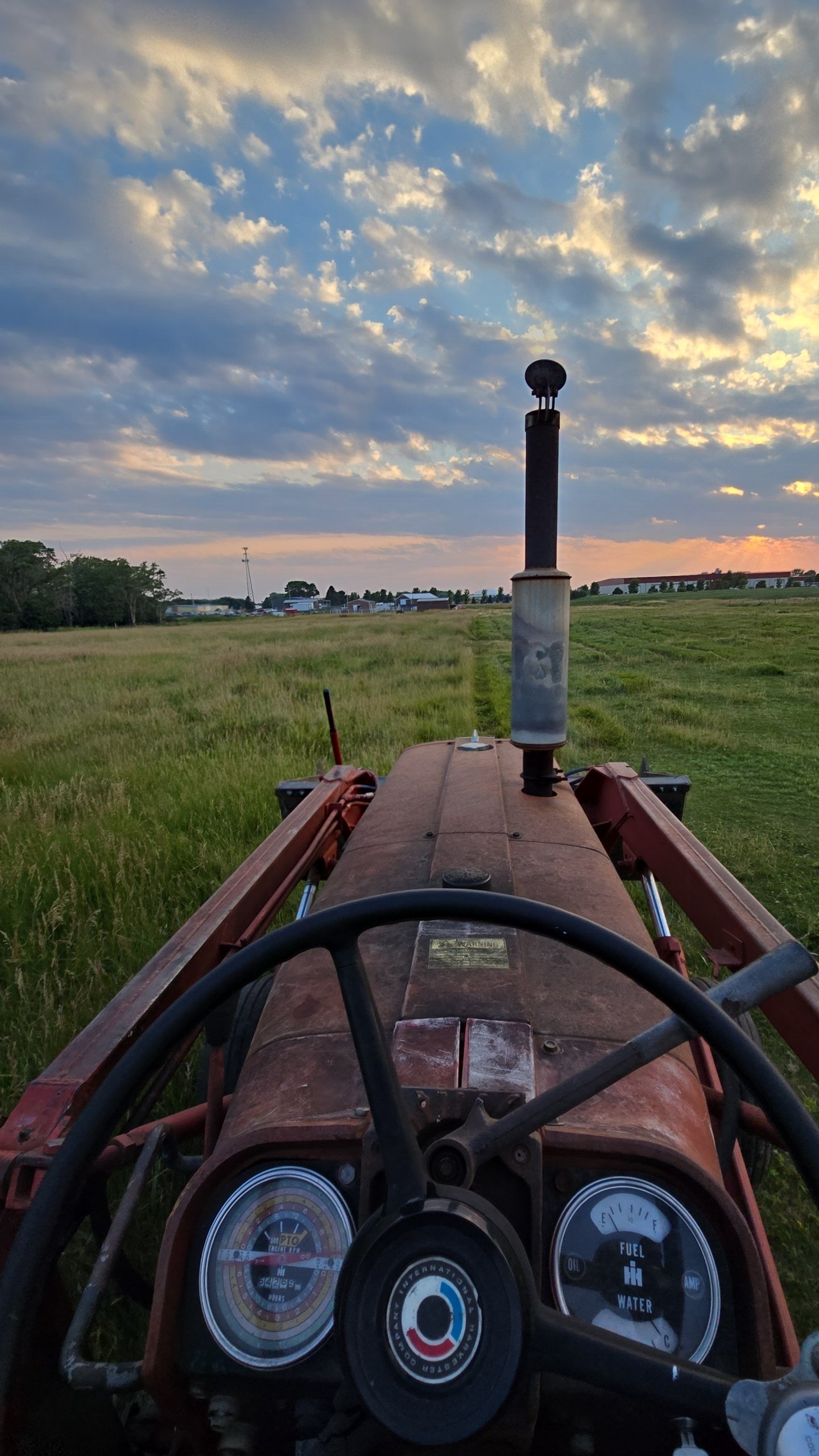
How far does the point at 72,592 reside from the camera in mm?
62312

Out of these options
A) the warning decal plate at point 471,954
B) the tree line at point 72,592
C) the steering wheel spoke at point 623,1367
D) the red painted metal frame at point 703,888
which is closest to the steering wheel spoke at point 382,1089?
the steering wheel spoke at point 623,1367

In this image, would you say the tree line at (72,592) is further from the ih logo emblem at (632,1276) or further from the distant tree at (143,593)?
the ih logo emblem at (632,1276)

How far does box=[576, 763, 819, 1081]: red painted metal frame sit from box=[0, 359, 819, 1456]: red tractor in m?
0.03

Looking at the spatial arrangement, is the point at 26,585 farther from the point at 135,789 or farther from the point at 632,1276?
the point at 632,1276

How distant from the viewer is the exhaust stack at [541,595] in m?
2.39

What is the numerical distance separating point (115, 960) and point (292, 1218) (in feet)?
7.58

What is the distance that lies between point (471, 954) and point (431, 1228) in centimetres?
69

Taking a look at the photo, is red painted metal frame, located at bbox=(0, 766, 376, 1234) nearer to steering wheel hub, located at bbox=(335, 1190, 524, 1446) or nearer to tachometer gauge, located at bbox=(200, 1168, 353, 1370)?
tachometer gauge, located at bbox=(200, 1168, 353, 1370)

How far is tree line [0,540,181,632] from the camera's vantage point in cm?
5491

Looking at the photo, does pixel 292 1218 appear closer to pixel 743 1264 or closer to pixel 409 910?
pixel 409 910

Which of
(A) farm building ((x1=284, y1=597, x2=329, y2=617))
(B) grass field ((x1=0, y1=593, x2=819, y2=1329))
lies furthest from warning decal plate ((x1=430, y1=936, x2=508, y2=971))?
(A) farm building ((x1=284, y1=597, x2=329, y2=617))

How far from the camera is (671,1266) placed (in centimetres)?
106

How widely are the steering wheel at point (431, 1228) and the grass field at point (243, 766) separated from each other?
147cm

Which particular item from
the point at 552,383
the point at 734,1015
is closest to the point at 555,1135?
the point at 734,1015
